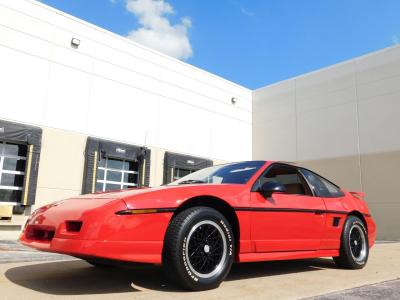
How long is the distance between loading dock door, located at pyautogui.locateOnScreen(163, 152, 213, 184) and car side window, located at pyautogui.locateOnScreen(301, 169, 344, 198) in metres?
10.6

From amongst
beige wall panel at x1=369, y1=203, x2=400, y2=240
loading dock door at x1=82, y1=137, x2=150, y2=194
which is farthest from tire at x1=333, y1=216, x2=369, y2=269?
beige wall panel at x1=369, y1=203, x2=400, y2=240

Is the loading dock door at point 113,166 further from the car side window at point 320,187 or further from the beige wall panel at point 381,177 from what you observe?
the car side window at point 320,187

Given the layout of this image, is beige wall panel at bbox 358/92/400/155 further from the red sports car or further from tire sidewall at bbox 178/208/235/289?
tire sidewall at bbox 178/208/235/289

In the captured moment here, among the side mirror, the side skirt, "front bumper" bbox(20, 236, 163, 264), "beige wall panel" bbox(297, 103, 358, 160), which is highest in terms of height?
"beige wall panel" bbox(297, 103, 358, 160)

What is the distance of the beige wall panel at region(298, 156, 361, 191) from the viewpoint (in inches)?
587

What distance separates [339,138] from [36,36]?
11.9 meters

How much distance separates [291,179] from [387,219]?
11.2 meters

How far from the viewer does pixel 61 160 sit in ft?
40.4

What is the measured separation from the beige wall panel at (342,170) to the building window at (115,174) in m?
7.60

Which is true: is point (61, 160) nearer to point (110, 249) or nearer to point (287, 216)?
point (287, 216)

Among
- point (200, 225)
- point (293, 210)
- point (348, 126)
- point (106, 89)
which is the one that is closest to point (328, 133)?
point (348, 126)

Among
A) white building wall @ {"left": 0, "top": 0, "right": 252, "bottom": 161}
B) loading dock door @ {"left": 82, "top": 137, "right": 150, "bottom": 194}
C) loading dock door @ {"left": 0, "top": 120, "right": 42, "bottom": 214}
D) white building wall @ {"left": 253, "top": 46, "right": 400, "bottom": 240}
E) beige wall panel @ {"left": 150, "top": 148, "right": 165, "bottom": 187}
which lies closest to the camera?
loading dock door @ {"left": 0, "top": 120, "right": 42, "bottom": 214}

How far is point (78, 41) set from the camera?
43.0 feet

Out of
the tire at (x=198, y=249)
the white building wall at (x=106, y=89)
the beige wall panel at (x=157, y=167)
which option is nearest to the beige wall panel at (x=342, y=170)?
the white building wall at (x=106, y=89)
